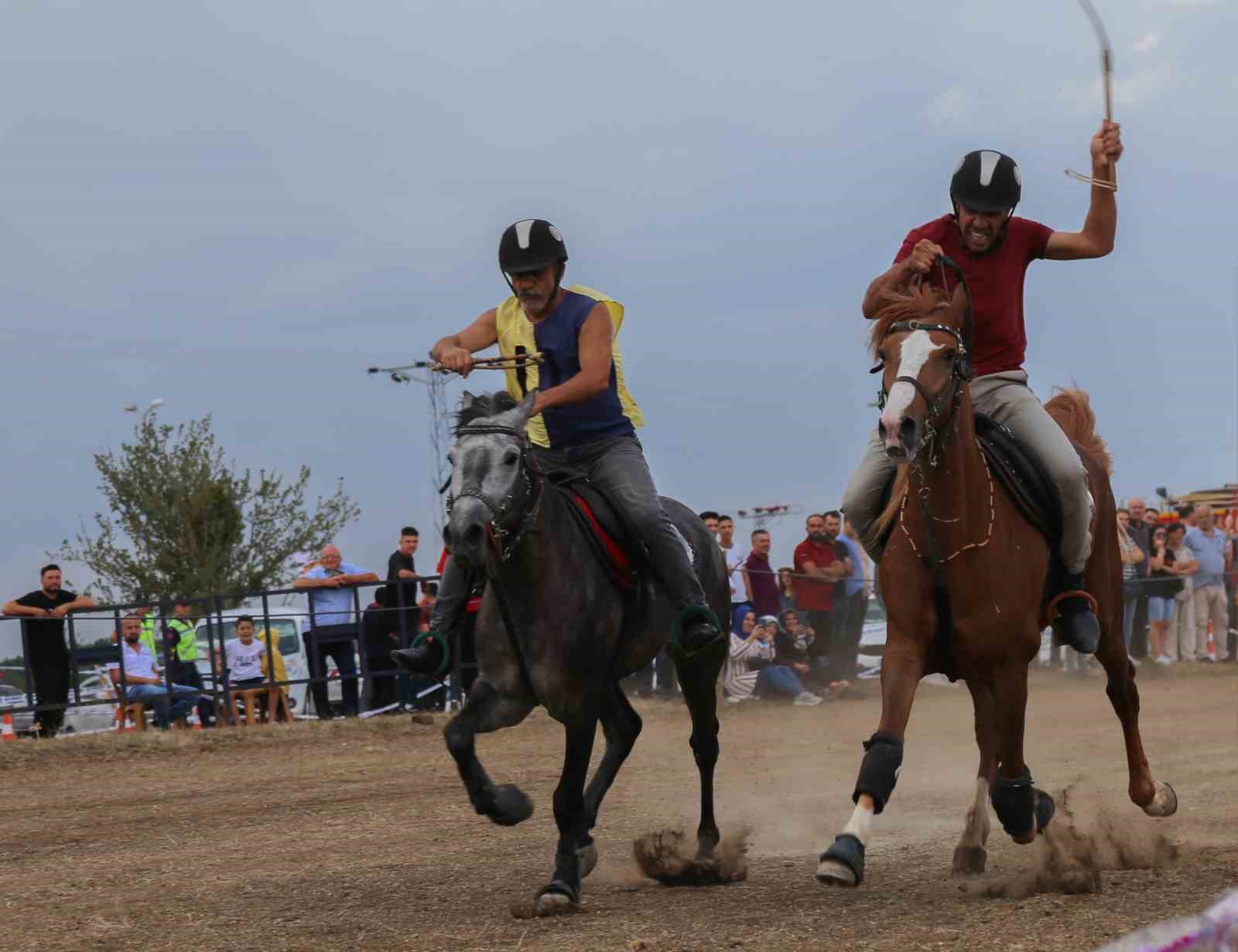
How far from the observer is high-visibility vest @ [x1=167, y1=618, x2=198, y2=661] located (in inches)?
723

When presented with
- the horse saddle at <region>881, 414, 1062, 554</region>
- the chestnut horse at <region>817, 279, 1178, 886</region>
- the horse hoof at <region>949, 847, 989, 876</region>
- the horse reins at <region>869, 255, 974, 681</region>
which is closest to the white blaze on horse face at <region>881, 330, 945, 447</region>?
the chestnut horse at <region>817, 279, 1178, 886</region>

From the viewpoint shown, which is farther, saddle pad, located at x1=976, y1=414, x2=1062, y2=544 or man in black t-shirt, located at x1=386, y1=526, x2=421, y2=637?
man in black t-shirt, located at x1=386, y1=526, x2=421, y2=637

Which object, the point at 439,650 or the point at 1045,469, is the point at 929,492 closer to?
the point at 1045,469

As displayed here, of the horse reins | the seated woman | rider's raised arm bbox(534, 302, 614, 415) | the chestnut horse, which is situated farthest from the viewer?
the seated woman

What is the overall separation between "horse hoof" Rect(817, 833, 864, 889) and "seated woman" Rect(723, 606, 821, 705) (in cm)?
1311

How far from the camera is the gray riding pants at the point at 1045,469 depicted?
310 inches

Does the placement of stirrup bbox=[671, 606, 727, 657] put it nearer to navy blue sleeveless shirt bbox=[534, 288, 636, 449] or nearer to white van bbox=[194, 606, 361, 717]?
navy blue sleeveless shirt bbox=[534, 288, 636, 449]

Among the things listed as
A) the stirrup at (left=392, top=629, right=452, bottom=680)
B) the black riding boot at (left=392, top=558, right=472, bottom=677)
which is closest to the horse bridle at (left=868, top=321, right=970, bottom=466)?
the black riding boot at (left=392, top=558, right=472, bottom=677)

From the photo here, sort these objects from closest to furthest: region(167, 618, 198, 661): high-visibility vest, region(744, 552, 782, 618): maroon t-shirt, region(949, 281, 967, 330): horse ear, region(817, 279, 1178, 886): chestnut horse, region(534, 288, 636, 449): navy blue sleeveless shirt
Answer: region(817, 279, 1178, 886): chestnut horse
region(949, 281, 967, 330): horse ear
region(534, 288, 636, 449): navy blue sleeveless shirt
region(167, 618, 198, 661): high-visibility vest
region(744, 552, 782, 618): maroon t-shirt

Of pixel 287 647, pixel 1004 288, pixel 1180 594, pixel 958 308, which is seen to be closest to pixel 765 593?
pixel 287 647

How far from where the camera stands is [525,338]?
27.7 feet

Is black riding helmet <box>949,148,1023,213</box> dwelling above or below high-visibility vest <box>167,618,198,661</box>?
above

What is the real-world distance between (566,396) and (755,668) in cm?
1251

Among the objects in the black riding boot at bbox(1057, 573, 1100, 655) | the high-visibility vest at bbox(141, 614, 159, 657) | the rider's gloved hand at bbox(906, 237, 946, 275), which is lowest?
the high-visibility vest at bbox(141, 614, 159, 657)
